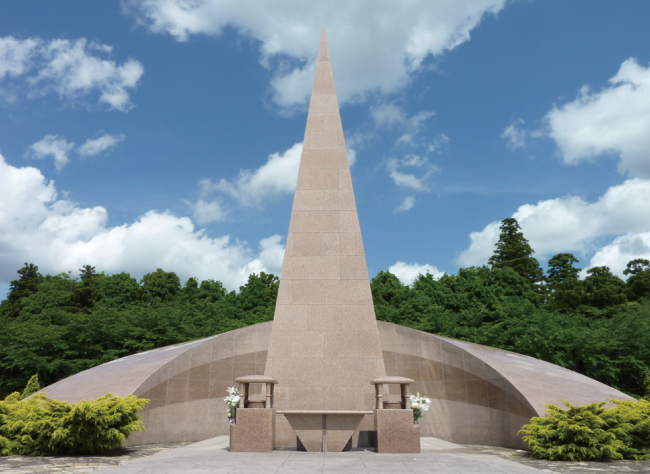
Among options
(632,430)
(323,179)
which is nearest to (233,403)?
(323,179)

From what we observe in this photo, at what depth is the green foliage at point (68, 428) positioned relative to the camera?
419 inches

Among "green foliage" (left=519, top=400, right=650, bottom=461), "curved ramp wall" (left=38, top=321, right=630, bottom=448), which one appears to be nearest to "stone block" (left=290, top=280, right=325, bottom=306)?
"curved ramp wall" (left=38, top=321, right=630, bottom=448)

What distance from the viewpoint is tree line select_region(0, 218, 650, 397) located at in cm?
1941

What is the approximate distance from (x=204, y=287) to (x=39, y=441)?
3262 centimetres

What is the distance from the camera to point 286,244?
1370cm

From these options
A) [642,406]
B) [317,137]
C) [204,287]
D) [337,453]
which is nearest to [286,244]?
[317,137]

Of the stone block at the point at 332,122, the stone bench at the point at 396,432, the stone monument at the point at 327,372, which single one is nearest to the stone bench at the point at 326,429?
the stone monument at the point at 327,372

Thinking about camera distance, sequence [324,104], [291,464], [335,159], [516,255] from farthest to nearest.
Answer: [516,255]
[324,104]
[335,159]
[291,464]

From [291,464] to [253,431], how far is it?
7.44 feet

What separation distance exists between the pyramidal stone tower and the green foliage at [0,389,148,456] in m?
3.96

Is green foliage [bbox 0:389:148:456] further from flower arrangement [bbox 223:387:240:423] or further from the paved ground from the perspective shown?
flower arrangement [bbox 223:387:240:423]

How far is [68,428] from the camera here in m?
10.6

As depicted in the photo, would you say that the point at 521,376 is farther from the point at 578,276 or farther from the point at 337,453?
the point at 578,276

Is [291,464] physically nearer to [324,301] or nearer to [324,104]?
[324,301]
